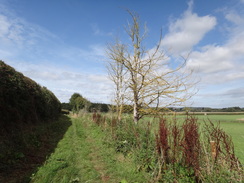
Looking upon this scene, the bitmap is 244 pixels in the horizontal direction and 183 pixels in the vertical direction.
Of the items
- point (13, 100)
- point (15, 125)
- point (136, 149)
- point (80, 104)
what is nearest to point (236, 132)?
point (136, 149)

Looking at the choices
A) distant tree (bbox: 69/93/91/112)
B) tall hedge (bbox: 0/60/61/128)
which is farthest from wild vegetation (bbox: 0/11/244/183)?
distant tree (bbox: 69/93/91/112)

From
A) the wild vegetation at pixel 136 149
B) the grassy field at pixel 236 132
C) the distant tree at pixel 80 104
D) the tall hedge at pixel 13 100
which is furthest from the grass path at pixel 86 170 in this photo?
the distant tree at pixel 80 104

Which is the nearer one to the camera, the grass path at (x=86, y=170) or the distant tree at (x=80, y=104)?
the grass path at (x=86, y=170)

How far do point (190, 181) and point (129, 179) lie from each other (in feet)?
5.02

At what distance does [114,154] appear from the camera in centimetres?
609

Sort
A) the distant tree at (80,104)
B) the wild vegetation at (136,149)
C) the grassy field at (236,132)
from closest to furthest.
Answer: the wild vegetation at (136,149) → the grassy field at (236,132) → the distant tree at (80,104)

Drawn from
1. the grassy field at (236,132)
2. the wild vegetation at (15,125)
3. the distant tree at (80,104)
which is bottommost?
the grassy field at (236,132)

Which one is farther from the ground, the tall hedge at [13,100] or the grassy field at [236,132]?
the tall hedge at [13,100]

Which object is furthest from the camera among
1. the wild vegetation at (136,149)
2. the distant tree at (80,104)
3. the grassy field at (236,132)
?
the distant tree at (80,104)

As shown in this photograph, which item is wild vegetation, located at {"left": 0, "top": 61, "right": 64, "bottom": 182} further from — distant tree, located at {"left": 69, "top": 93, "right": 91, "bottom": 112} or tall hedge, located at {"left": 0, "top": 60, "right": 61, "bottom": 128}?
distant tree, located at {"left": 69, "top": 93, "right": 91, "bottom": 112}

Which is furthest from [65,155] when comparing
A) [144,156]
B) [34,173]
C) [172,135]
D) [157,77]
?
[157,77]

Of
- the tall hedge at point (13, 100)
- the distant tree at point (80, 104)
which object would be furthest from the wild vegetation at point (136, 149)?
the distant tree at point (80, 104)

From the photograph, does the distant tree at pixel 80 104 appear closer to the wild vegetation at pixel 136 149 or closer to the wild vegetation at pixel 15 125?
the wild vegetation at pixel 15 125

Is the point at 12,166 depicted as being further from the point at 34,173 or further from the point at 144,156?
the point at 144,156
